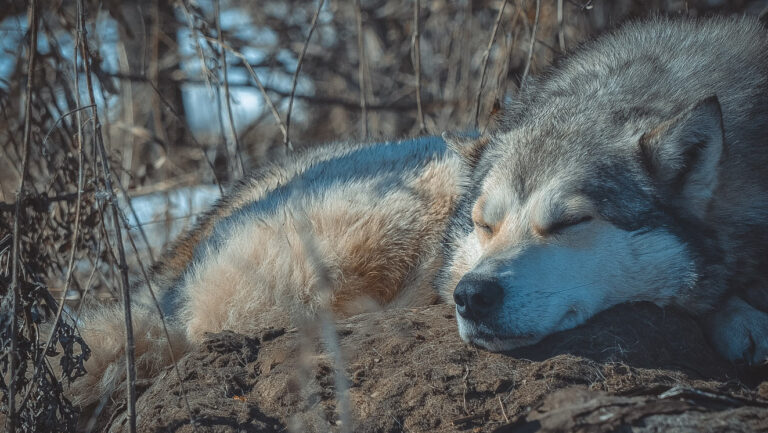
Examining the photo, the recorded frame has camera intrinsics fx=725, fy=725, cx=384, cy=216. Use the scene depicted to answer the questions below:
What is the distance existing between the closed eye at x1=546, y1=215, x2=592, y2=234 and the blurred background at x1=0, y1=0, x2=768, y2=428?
1.75m

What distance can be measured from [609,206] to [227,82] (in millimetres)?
2461

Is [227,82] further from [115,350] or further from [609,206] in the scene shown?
[609,206]

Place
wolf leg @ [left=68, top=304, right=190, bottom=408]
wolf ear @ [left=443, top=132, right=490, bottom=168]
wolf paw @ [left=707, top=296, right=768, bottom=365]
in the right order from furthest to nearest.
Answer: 1. wolf ear @ [left=443, top=132, right=490, bottom=168]
2. wolf leg @ [left=68, top=304, right=190, bottom=408]
3. wolf paw @ [left=707, top=296, right=768, bottom=365]

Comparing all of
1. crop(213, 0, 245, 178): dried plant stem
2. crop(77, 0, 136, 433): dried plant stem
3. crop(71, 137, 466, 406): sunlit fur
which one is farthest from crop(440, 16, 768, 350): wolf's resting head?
crop(213, 0, 245, 178): dried plant stem

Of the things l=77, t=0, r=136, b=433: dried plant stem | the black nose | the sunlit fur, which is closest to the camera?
l=77, t=0, r=136, b=433: dried plant stem

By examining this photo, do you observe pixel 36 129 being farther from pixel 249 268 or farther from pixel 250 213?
pixel 249 268

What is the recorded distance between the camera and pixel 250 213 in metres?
3.69

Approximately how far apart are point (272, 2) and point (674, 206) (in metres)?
6.12

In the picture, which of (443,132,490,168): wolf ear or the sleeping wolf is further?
(443,132,490,168): wolf ear

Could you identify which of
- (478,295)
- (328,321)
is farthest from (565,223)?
(328,321)

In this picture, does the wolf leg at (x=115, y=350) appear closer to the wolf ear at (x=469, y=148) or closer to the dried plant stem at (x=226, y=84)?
the dried plant stem at (x=226, y=84)

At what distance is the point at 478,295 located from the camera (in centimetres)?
252

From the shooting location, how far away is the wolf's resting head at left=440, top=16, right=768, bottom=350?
2605 millimetres

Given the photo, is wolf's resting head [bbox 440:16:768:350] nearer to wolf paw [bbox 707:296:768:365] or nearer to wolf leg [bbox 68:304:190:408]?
wolf paw [bbox 707:296:768:365]
